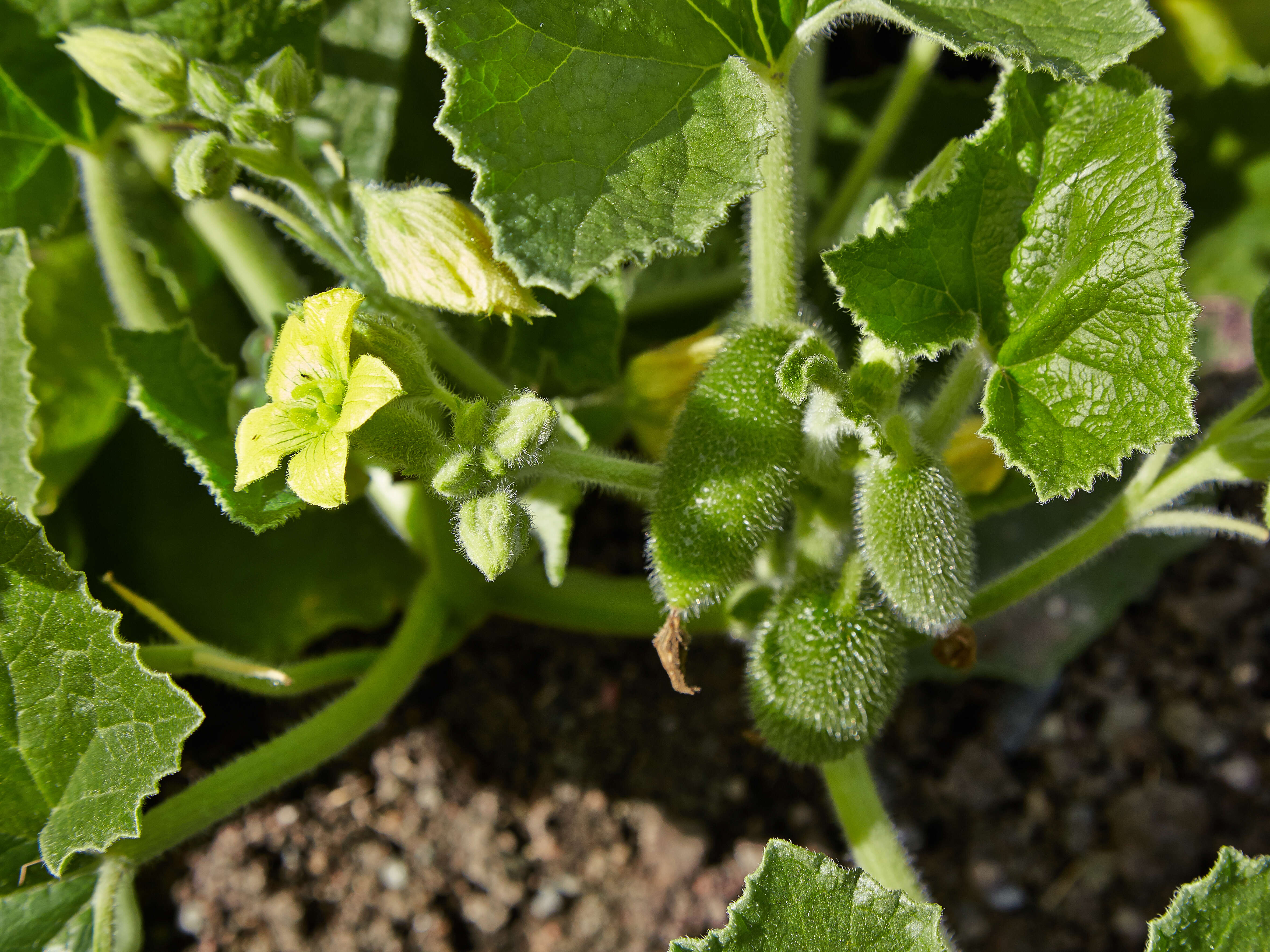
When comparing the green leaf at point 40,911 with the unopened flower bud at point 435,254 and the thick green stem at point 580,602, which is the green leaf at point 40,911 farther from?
the unopened flower bud at point 435,254

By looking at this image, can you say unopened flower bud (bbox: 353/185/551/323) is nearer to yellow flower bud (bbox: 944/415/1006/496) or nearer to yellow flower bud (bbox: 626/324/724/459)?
yellow flower bud (bbox: 626/324/724/459)

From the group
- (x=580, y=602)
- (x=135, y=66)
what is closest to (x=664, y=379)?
(x=580, y=602)

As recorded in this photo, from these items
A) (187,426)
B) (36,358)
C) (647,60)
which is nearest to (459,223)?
(647,60)

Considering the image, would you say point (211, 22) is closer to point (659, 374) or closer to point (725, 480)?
point (659, 374)

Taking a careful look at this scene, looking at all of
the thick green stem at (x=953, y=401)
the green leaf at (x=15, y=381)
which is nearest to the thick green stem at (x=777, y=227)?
the thick green stem at (x=953, y=401)

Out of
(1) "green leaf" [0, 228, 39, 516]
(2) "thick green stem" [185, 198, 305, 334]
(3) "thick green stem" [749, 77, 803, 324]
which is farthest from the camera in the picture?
(2) "thick green stem" [185, 198, 305, 334]

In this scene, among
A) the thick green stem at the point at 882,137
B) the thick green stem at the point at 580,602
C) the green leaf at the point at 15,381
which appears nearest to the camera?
the green leaf at the point at 15,381

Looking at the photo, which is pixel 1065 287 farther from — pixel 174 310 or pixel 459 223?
pixel 174 310

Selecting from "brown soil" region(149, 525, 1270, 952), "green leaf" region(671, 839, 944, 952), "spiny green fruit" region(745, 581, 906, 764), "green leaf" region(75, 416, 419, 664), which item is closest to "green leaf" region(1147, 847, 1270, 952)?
"green leaf" region(671, 839, 944, 952)
